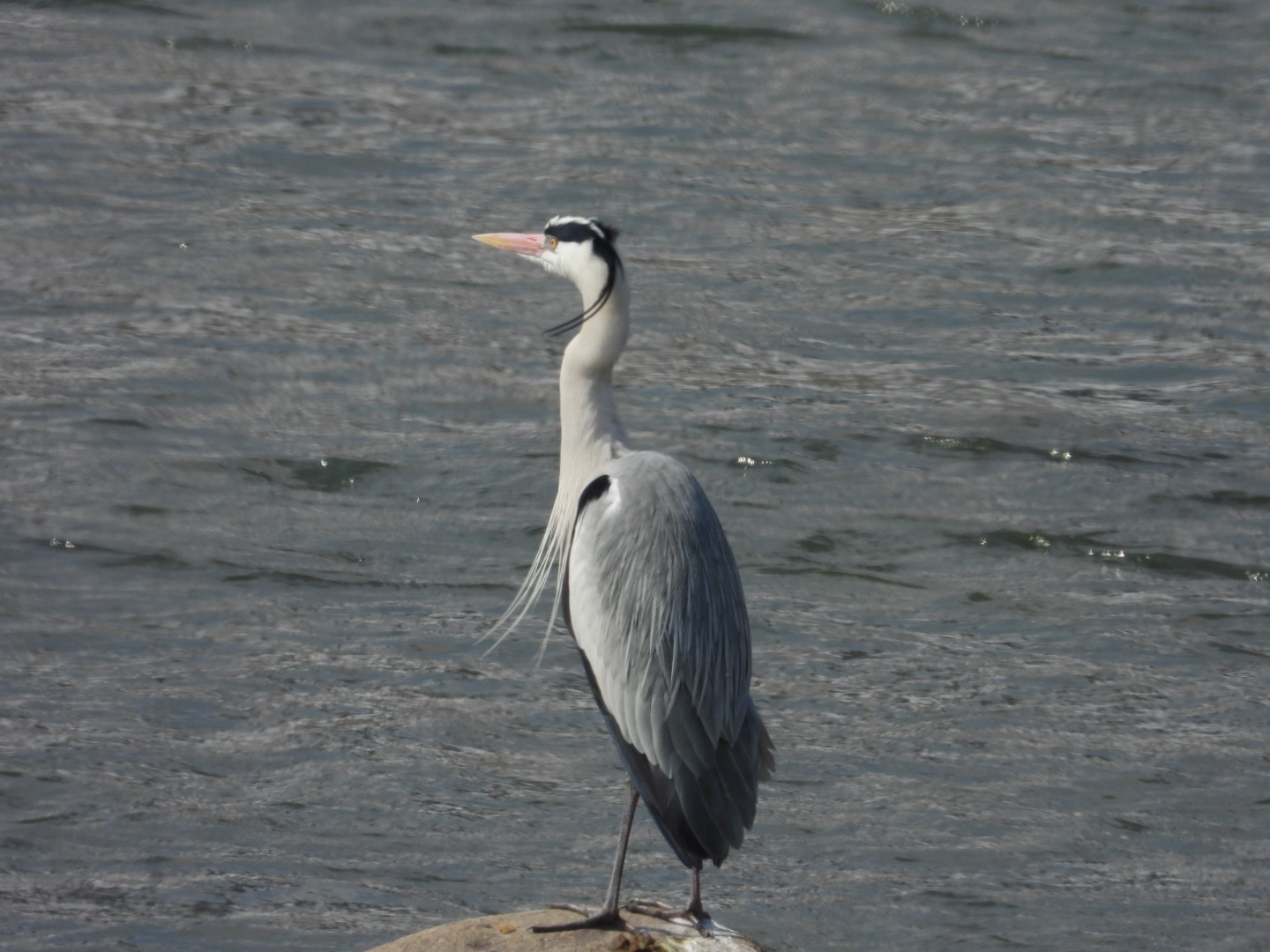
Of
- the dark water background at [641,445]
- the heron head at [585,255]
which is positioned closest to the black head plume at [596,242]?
the heron head at [585,255]

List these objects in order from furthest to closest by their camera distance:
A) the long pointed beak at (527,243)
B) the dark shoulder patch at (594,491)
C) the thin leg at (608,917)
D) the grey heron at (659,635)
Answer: the long pointed beak at (527,243) < the dark shoulder patch at (594,491) < the grey heron at (659,635) < the thin leg at (608,917)

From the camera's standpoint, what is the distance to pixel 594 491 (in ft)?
19.4

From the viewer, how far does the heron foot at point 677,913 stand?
540 centimetres

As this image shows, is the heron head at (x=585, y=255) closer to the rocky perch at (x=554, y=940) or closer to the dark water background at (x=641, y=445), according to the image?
the rocky perch at (x=554, y=940)

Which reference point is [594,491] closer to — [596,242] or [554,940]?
[596,242]

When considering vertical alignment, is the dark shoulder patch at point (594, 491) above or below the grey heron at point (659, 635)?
above

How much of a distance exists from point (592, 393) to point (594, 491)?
37cm

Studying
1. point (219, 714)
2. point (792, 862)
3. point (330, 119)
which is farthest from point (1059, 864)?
point (330, 119)

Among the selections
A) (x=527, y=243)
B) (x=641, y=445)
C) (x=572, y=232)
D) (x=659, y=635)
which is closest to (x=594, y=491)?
(x=659, y=635)

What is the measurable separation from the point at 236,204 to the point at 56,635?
5.05m

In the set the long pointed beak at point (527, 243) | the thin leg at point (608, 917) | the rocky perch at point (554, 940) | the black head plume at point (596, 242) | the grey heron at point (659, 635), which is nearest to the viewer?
the rocky perch at point (554, 940)

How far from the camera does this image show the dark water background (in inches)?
298

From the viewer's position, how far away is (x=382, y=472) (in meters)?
10.8

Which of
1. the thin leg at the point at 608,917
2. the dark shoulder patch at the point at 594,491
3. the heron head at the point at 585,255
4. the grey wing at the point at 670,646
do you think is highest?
the heron head at the point at 585,255
